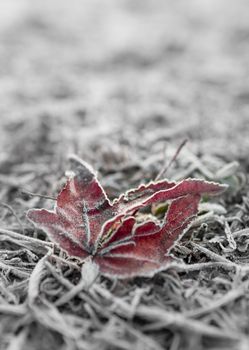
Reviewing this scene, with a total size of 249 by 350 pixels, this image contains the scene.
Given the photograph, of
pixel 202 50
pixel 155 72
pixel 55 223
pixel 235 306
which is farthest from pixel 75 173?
pixel 202 50

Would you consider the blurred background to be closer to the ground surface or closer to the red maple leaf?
the ground surface

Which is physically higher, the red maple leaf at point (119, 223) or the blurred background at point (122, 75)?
the red maple leaf at point (119, 223)

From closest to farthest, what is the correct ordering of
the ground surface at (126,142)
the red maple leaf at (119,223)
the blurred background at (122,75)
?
1. the ground surface at (126,142)
2. the red maple leaf at (119,223)
3. the blurred background at (122,75)

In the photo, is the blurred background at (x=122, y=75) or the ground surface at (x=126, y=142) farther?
the blurred background at (x=122, y=75)

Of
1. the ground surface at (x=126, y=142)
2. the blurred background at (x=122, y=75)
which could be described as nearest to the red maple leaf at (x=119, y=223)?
the ground surface at (x=126, y=142)

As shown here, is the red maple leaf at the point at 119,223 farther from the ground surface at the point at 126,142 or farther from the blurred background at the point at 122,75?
the blurred background at the point at 122,75

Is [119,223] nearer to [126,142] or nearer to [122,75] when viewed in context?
[126,142]

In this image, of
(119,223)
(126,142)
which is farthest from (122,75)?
(119,223)

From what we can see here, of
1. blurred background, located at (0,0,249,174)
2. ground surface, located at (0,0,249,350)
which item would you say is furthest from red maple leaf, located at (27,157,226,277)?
blurred background, located at (0,0,249,174)
